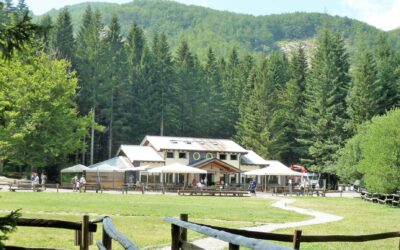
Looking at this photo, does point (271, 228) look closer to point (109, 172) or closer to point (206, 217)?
point (206, 217)

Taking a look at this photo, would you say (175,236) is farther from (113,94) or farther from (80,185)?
(113,94)

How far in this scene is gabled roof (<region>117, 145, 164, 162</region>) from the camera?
213 feet

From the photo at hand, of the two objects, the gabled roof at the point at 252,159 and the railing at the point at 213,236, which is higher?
the gabled roof at the point at 252,159

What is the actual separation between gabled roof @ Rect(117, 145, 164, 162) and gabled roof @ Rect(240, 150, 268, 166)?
12161mm

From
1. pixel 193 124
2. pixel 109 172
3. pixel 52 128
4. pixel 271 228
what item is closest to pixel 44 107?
pixel 52 128

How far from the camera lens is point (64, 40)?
77.1 metres

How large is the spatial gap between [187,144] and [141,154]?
20.5ft

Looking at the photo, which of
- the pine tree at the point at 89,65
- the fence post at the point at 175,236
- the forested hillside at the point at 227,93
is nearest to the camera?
the fence post at the point at 175,236

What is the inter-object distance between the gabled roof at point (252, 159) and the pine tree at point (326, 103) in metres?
7.25

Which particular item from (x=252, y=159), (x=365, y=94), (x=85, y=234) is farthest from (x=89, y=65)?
(x=85, y=234)

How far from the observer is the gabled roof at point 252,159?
73019 millimetres

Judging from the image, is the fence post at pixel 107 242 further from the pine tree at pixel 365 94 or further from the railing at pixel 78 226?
the pine tree at pixel 365 94

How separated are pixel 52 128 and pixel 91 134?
18003 millimetres

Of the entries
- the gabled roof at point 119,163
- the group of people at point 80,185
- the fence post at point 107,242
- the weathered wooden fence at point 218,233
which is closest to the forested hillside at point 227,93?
the gabled roof at point 119,163
